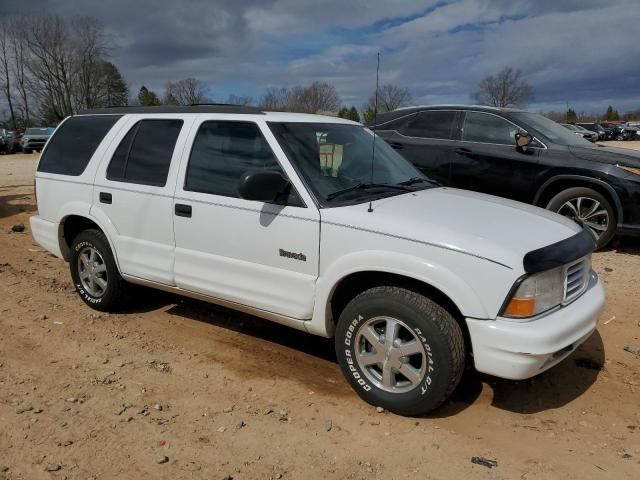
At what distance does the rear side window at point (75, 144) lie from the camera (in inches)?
195

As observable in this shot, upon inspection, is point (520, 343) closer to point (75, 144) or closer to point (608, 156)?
point (75, 144)

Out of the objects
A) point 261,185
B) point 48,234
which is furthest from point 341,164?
point 48,234

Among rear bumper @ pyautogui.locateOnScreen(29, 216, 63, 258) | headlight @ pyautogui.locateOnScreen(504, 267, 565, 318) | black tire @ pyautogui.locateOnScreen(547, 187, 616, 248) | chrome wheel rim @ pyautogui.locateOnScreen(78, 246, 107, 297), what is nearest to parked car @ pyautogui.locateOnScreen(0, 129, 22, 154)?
rear bumper @ pyautogui.locateOnScreen(29, 216, 63, 258)

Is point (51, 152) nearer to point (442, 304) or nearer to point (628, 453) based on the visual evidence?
point (442, 304)

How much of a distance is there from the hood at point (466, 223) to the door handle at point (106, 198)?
2191mm

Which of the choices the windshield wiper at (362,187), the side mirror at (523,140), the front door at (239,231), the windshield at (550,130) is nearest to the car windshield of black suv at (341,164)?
the windshield wiper at (362,187)

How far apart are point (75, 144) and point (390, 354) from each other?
3584 mm

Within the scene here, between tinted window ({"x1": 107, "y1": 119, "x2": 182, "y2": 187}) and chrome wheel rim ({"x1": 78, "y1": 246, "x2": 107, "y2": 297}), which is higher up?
tinted window ({"x1": 107, "y1": 119, "x2": 182, "y2": 187})

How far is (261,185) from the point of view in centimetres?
351

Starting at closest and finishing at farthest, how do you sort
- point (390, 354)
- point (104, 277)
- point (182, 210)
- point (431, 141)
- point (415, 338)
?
point (415, 338), point (390, 354), point (182, 210), point (104, 277), point (431, 141)

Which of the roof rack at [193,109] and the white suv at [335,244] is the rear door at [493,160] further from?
→ the roof rack at [193,109]

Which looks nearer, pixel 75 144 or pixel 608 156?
pixel 75 144

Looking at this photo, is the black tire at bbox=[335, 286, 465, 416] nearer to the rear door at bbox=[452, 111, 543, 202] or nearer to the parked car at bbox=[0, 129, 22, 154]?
the rear door at bbox=[452, 111, 543, 202]

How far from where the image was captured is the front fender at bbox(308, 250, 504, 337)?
120 inches
